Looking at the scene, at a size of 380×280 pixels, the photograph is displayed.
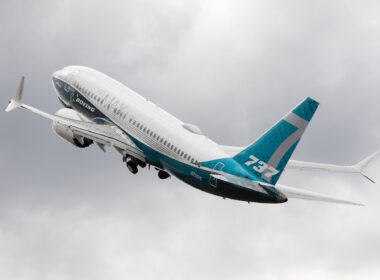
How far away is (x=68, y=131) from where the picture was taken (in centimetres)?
7200

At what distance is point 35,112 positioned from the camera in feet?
234

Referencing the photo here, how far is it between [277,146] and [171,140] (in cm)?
1154

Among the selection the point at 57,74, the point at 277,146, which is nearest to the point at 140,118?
the point at 57,74

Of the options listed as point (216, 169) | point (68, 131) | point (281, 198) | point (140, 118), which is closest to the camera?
point (281, 198)

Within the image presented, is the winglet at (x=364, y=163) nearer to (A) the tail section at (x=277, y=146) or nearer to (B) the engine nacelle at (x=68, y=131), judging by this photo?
(A) the tail section at (x=277, y=146)

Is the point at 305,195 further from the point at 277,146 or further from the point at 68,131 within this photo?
the point at 68,131

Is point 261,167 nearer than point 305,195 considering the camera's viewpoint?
Yes

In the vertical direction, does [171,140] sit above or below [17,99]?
above

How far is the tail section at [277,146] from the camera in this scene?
54156mm

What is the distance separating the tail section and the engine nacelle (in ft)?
59.0

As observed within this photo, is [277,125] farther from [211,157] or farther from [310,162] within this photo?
[310,162]

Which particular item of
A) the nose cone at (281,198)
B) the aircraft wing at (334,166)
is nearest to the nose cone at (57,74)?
the aircraft wing at (334,166)

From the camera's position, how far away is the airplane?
2215 inches

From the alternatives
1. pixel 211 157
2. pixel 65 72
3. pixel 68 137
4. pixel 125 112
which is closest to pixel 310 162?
pixel 211 157
